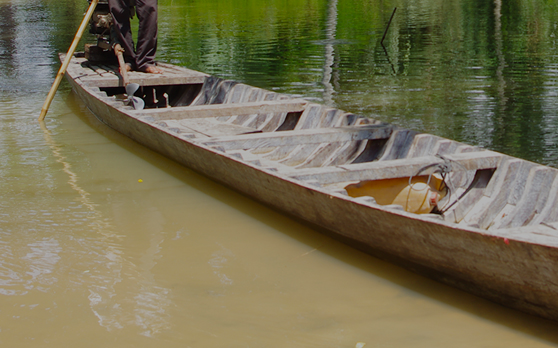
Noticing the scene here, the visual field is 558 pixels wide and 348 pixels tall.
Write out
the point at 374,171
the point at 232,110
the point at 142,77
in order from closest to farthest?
the point at 374,171, the point at 232,110, the point at 142,77

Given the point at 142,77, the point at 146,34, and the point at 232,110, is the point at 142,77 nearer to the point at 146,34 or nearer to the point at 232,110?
the point at 146,34

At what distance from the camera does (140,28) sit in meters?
8.59

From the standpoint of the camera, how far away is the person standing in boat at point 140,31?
8.46m

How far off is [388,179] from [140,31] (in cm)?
502

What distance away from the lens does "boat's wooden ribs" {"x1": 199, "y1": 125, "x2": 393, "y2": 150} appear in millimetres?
5531

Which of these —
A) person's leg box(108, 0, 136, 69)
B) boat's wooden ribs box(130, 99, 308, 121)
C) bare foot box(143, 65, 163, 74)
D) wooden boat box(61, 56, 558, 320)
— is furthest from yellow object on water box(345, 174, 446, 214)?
person's leg box(108, 0, 136, 69)

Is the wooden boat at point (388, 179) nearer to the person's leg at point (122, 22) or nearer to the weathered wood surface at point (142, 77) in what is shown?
the weathered wood surface at point (142, 77)

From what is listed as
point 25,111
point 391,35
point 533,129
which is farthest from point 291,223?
point 391,35

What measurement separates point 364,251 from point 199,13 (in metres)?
23.0

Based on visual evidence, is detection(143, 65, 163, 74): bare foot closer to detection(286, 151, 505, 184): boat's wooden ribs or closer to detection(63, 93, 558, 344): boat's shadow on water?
detection(63, 93, 558, 344): boat's shadow on water

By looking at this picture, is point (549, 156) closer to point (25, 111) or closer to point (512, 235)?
point (512, 235)

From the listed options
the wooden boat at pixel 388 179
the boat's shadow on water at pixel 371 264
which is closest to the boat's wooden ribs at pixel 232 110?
the wooden boat at pixel 388 179

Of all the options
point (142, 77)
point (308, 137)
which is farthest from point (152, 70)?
point (308, 137)

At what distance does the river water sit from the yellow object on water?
469 mm
